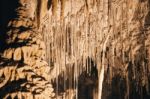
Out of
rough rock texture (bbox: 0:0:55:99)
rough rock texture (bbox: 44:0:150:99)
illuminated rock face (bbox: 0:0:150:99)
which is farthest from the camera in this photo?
rough rock texture (bbox: 44:0:150:99)

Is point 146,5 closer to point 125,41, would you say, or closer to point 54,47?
point 125,41

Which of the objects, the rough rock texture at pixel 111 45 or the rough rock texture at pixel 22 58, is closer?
the rough rock texture at pixel 22 58

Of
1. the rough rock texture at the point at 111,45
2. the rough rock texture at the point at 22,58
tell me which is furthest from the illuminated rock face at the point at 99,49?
the rough rock texture at the point at 22,58

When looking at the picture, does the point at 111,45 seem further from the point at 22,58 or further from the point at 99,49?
the point at 22,58

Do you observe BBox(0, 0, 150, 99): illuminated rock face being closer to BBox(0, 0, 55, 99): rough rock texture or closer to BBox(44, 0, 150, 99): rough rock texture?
BBox(44, 0, 150, 99): rough rock texture

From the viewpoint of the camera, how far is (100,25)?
10.9 meters

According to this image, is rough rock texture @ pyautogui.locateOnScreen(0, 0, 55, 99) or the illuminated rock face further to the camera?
the illuminated rock face

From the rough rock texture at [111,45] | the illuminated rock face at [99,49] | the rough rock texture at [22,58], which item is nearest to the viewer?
the rough rock texture at [22,58]

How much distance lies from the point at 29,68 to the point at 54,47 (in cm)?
469

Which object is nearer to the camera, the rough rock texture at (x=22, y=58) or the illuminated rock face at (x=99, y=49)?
the rough rock texture at (x=22, y=58)

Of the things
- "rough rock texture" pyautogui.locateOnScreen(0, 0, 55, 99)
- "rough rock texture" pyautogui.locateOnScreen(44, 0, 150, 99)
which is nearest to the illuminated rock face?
"rough rock texture" pyautogui.locateOnScreen(44, 0, 150, 99)

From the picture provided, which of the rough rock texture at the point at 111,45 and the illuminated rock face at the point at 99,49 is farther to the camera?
the rough rock texture at the point at 111,45

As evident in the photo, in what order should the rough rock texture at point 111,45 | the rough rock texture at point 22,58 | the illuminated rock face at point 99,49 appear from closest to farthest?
the rough rock texture at point 22,58
the illuminated rock face at point 99,49
the rough rock texture at point 111,45

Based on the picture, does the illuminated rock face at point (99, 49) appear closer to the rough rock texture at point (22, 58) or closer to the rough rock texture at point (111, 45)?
the rough rock texture at point (111, 45)
